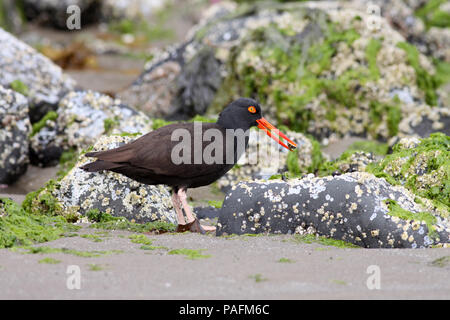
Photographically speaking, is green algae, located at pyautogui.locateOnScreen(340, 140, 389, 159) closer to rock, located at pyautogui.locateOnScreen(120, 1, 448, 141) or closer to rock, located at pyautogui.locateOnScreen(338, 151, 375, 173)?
rock, located at pyautogui.locateOnScreen(120, 1, 448, 141)

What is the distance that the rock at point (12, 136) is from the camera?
309 inches

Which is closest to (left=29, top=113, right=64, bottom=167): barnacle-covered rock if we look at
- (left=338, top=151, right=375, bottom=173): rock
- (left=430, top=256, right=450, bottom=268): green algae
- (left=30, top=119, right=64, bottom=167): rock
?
(left=30, top=119, right=64, bottom=167): rock

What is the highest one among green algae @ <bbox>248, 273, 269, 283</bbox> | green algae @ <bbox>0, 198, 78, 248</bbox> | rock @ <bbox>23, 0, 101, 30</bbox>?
rock @ <bbox>23, 0, 101, 30</bbox>

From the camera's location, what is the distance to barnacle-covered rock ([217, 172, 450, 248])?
4695 mm

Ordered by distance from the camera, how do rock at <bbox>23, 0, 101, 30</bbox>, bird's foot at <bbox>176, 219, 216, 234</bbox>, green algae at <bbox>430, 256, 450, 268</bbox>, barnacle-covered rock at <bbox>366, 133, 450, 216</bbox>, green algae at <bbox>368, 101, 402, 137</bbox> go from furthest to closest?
rock at <bbox>23, 0, 101, 30</bbox> → green algae at <bbox>368, 101, 402, 137</bbox> → bird's foot at <bbox>176, 219, 216, 234</bbox> → barnacle-covered rock at <bbox>366, 133, 450, 216</bbox> → green algae at <bbox>430, 256, 450, 268</bbox>

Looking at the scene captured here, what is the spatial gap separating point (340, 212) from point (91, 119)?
4.30 m

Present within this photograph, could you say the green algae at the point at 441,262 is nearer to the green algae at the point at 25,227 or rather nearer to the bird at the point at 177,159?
the bird at the point at 177,159

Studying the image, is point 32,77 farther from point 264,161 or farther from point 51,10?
point 51,10

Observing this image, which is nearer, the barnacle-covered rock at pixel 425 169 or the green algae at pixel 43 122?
the barnacle-covered rock at pixel 425 169

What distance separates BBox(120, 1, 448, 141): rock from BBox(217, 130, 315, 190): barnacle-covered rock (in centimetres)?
128

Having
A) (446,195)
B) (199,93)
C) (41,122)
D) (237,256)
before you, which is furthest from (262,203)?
(199,93)

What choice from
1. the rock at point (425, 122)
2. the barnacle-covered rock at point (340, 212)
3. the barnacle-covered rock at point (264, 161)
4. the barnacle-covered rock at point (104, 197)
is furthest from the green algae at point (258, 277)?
the rock at point (425, 122)

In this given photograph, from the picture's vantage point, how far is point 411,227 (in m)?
4.69

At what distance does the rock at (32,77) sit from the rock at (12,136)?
2.95 ft
